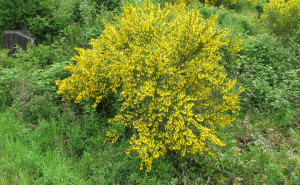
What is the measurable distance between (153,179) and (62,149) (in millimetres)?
1479

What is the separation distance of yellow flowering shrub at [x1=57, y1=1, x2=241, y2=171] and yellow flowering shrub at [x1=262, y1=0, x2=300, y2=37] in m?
4.89

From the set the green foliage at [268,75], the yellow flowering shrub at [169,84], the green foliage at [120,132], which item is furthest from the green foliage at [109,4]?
the yellow flowering shrub at [169,84]

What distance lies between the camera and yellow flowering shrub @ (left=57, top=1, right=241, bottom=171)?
339 centimetres

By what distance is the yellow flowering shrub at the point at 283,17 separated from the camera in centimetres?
736

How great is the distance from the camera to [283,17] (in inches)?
297

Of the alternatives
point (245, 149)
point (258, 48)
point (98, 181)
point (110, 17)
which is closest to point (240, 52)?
point (258, 48)

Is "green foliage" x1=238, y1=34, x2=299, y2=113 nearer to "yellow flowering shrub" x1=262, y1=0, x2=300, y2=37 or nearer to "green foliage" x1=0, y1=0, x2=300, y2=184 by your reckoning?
"green foliage" x1=0, y1=0, x2=300, y2=184

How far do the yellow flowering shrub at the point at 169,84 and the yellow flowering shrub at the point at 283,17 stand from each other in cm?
489

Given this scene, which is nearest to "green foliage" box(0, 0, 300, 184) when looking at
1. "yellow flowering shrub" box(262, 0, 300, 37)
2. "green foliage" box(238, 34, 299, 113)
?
"green foliage" box(238, 34, 299, 113)

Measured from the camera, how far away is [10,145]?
3.40 metres

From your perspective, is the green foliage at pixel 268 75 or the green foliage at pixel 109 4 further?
the green foliage at pixel 109 4

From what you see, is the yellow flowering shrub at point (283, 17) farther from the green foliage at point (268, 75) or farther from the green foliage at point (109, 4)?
the green foliage at point (109, 4)

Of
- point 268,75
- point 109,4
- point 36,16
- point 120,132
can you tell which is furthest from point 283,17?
point 36,16

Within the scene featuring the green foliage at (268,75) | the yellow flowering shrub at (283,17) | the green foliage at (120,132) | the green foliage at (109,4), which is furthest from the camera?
the green foliage at (109,4)
